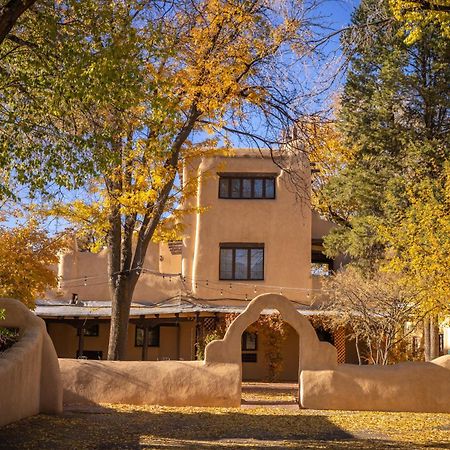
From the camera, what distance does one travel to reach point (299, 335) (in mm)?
17984

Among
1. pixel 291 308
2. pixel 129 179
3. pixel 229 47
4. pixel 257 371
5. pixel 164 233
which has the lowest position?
pixel 257 371

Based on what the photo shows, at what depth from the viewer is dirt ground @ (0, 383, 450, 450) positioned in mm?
11586

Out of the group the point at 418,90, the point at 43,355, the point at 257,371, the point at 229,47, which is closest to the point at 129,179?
the point at 229,47

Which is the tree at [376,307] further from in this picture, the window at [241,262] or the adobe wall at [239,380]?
the window at [241,262]

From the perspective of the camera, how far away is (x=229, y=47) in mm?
17500

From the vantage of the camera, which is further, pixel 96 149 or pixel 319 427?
pixel 319 427

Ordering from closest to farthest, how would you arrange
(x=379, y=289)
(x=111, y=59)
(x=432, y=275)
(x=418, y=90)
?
(x=111, y=59), (x=432, y=275), (x=379, y=289), (x=418, y=90)

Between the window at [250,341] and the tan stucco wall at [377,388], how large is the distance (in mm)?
12606

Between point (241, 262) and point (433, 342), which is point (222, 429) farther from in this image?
point (241, 262)

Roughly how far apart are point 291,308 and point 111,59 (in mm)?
9457

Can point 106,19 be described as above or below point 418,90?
below

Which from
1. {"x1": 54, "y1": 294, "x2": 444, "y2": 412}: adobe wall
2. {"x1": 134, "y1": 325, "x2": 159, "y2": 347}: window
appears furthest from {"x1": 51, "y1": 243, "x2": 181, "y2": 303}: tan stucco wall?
{"x1": 54, "y1": 294, "x2": 444, "y2": 412}: adobe wall

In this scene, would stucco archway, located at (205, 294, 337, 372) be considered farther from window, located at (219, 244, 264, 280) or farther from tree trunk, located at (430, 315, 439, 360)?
window, located at (219, 244, 264, 280)

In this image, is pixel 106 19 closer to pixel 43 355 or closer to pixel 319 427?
pixel 43 355
